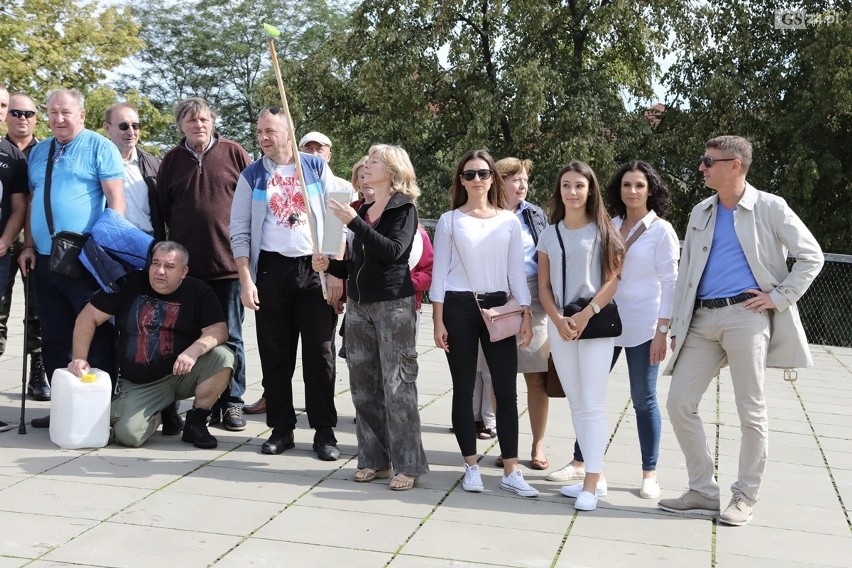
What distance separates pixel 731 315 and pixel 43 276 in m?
4.18

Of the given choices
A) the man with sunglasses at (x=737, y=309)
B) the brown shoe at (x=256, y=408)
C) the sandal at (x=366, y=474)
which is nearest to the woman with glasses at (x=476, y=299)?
the sandal at (x=366, y=474)

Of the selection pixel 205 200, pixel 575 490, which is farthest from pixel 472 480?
pixel 205 200

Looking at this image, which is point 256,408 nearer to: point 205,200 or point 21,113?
point 205,200

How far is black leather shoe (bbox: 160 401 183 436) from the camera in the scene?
248 inches

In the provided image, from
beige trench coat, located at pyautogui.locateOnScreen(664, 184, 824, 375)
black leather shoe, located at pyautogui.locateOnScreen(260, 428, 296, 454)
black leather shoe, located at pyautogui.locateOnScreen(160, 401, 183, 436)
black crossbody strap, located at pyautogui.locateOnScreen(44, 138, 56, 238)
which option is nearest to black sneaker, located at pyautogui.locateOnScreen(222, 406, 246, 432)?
black leather shoe, located at pyautogui.locateOnScreen(160, 401, 183, 436)

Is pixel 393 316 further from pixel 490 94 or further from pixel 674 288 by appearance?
pixel 490 94

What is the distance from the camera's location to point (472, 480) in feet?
17.4

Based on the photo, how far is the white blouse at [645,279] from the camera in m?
5.34

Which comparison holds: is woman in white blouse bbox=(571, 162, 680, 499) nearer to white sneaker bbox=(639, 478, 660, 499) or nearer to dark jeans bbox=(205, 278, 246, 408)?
white sneaker bbox=(639, 478, 660, 499)

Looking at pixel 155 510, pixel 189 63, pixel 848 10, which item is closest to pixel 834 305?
pixel 848 10

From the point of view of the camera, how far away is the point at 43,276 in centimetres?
643

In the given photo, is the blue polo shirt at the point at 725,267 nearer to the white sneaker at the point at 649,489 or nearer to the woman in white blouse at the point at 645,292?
the woman in white blouse at the point at 645,292

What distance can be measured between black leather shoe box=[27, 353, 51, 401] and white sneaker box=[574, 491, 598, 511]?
13.2ft

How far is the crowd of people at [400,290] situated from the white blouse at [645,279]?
11 mm
